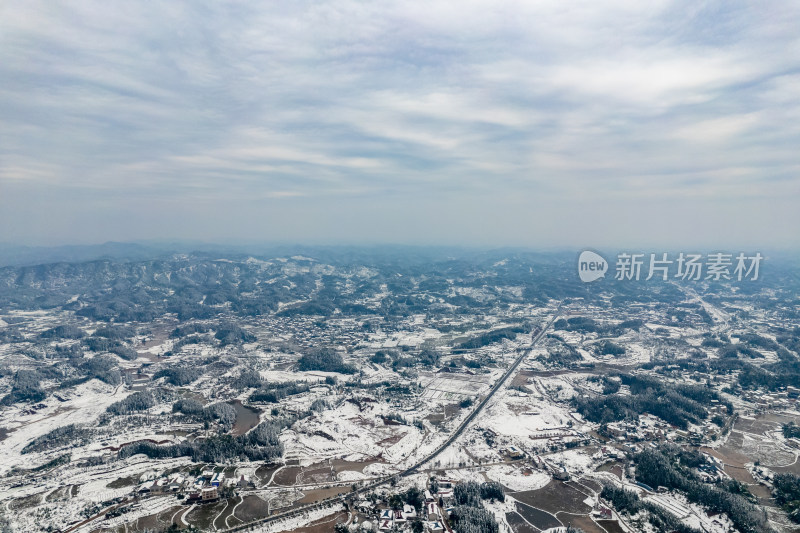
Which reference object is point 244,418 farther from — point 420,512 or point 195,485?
point 420,512

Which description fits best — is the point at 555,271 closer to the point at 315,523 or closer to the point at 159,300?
the point at 159,300

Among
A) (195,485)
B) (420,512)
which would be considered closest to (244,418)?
(195,485)

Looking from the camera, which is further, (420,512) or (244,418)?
(244,418)

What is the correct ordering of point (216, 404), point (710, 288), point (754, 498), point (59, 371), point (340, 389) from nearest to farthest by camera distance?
point (754, 498) → point (216, 404) → point (340, 389) → point (59, 371) → point (710, 288)

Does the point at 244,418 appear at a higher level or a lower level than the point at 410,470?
lower

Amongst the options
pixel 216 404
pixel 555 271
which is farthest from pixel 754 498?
pixel 555 271

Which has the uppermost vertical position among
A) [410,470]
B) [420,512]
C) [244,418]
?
[420,512]

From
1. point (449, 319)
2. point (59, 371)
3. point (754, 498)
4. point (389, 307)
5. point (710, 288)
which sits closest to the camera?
point (754, 498)

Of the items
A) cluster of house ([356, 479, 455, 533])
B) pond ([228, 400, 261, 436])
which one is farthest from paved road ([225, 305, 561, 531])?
pond ([228, 400, 261, 436])
